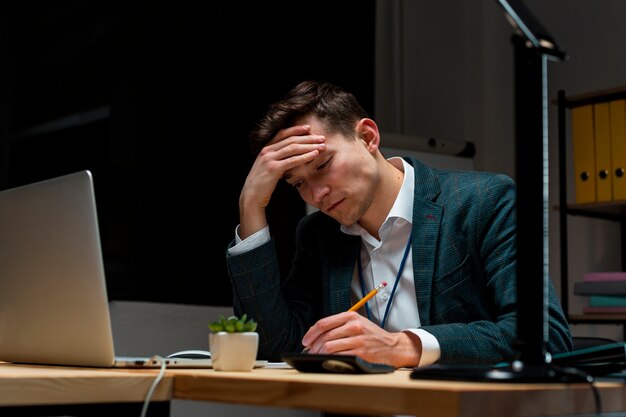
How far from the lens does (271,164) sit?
5.79 ft

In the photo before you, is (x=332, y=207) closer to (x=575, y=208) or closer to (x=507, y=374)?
(x=507, y=374)

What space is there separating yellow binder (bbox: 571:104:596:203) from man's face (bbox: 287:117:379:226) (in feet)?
4.41

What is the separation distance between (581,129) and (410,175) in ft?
4.23

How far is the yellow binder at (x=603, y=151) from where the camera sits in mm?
2797

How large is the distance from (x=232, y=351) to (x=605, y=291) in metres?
1.89

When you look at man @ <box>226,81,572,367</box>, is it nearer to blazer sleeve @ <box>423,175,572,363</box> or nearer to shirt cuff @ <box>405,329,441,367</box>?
blazer sleeve @ <box>423,175,572,363</box>

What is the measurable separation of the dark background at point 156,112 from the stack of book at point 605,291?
1.09 metres

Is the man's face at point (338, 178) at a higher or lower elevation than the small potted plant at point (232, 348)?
higher

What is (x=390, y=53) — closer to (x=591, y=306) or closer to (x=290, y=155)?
(x=591, y=306)

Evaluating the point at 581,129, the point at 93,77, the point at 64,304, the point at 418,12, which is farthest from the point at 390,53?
the point at 64,304

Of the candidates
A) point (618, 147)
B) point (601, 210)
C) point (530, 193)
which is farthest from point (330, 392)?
point (601, 210)

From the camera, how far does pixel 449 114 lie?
356 cm

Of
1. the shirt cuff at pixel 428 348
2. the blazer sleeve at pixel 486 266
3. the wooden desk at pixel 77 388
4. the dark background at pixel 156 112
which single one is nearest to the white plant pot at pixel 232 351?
the wooden desk at pixel 77 388

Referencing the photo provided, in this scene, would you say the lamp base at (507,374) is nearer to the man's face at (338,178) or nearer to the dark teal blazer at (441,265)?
the dark teal blazer at (441,265)
